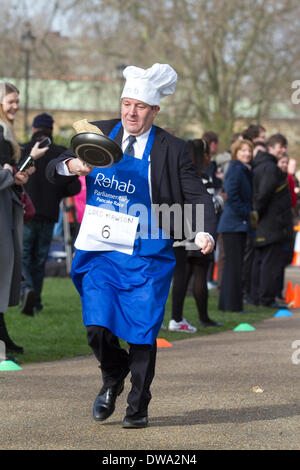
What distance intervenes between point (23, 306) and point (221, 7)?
24.8 m

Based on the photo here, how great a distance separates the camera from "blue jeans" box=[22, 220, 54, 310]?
11195 millimetres

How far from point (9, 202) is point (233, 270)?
4.64 m

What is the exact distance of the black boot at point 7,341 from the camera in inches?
317

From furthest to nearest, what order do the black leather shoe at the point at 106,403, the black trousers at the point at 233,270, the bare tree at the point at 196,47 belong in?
the bare tree at the point at 196,47 < the black trousers at the point at 233,270 < the black leather shoe at the point at 106,403

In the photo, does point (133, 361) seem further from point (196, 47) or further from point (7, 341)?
point (196, 47)

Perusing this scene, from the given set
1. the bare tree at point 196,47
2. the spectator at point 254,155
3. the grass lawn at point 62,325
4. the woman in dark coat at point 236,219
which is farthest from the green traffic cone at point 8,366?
the bare tree at point 196,47

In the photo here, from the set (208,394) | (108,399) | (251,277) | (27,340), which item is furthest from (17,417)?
(251,277)

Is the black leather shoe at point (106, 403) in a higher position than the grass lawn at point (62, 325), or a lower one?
higher

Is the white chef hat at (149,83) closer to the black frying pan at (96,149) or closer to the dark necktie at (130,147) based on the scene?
the dark necktie at (130,147)

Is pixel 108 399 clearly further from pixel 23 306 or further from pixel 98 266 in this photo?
pixel 23 306

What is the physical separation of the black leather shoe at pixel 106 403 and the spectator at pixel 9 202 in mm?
2214

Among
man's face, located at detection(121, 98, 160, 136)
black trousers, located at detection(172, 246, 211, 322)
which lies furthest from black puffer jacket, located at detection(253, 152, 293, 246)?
man's face, located at detection(121, 98, 160, 136)

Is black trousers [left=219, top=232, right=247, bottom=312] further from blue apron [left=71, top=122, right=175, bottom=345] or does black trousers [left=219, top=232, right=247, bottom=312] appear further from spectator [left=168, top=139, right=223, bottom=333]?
blue apron [left=71, top=122, right=175, bottom=345]

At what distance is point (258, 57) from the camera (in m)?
36.3
